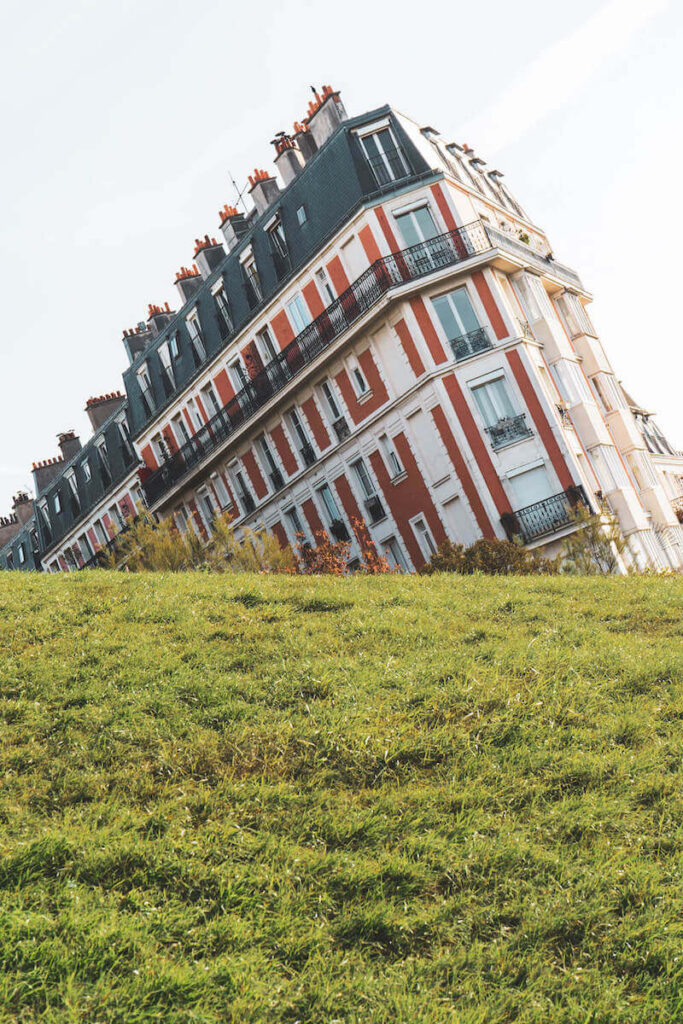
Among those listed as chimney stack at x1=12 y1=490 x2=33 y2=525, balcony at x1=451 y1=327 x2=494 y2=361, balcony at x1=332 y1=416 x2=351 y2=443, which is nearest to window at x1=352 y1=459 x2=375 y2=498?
balcony at x1=332 y1=416 x2=351 y2=443

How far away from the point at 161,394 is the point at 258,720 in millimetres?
41933

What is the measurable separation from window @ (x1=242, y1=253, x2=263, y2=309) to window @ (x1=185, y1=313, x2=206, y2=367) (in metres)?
4.82

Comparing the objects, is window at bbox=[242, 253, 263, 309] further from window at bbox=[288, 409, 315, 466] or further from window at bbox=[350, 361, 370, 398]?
window at bbox=[350, 361, 370, 398]

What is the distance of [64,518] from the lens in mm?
60844

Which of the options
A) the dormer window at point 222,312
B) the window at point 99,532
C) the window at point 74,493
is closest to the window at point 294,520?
the dormer window at point 222,312

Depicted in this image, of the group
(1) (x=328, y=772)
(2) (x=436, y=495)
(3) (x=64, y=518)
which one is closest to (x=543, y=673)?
(1) (x=328, y=772)

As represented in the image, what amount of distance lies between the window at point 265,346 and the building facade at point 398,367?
98 mm

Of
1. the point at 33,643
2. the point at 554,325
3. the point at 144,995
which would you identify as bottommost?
the point at 144,995

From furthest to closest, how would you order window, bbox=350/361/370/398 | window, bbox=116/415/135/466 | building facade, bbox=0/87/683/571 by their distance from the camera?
window, bbox=116/415/135/466
window, bbox=350/361/370/398
building facade, bbox=0/87/683/571

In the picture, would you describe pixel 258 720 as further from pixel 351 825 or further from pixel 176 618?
pixel 176 618

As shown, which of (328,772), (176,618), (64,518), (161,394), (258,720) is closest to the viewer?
(328,772)

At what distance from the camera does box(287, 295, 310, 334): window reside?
123ft

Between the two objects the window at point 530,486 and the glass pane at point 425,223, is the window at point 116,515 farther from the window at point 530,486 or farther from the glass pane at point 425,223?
the window at point 530,486

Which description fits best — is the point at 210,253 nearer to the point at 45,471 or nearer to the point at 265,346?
the point at 265,346
